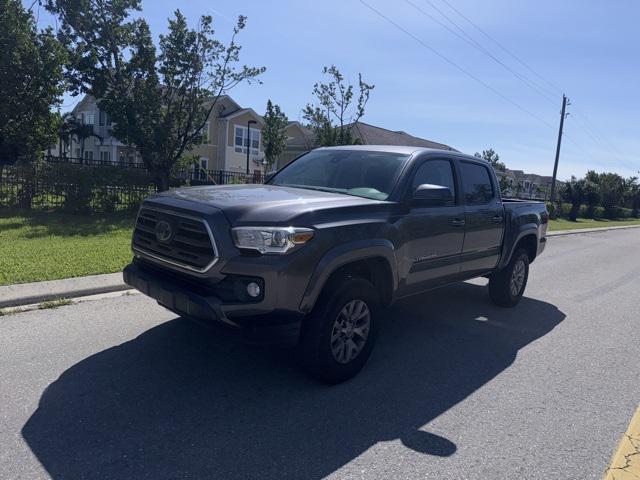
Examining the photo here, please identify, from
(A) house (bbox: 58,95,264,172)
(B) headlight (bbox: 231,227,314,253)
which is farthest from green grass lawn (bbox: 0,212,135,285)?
(A) house (bbox: 58,95,264,172)

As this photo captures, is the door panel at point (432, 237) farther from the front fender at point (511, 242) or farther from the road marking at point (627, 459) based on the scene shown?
the road marking at point (627, 459)

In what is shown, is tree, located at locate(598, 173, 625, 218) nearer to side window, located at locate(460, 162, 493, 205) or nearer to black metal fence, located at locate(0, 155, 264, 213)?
black metal fence, located at locate(0, 155, 264, 213)

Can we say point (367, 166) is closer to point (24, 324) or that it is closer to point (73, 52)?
point (24, 324)

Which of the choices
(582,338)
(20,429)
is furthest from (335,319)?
(582,338)

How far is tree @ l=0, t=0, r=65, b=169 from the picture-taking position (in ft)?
45.5

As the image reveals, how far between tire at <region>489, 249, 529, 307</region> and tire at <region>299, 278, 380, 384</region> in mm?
3103

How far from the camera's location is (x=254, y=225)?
3.59 m

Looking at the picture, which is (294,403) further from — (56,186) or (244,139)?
(244,139)

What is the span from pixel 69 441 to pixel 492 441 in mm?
2725

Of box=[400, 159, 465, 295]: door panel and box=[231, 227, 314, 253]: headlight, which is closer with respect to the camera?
box=[231, 227, 314, 253]: headlight

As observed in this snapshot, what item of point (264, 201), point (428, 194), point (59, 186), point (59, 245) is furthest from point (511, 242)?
point (59, 186)

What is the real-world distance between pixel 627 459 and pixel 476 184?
336 cm

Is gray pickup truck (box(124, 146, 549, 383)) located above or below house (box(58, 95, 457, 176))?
below

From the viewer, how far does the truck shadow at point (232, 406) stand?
2959 millimetres
